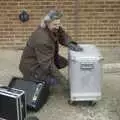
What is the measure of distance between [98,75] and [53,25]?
0.88m

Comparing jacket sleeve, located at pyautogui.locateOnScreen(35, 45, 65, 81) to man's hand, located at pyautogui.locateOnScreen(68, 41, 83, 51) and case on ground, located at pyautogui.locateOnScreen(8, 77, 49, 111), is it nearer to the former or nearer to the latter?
case on ground, located at pyautogui.locateOnScreen(8, 77, 49, 111)

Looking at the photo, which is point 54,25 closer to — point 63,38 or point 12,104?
point 63,38

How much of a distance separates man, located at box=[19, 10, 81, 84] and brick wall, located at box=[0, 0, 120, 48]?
5.45ft

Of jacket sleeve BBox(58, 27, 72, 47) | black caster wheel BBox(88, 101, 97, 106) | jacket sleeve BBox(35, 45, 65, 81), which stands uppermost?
jacket sleeve BBox(58, 27, 72, 47)

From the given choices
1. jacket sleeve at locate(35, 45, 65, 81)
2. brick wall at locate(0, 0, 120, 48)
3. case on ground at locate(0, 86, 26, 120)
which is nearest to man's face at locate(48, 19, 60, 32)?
jacket sleeve at locate(35, 45, 65, 81)

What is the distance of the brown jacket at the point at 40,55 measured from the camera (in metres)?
6.33

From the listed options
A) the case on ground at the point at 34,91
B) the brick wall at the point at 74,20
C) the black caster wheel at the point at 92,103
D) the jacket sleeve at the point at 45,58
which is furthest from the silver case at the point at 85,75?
the brick wall at the point at 74,20

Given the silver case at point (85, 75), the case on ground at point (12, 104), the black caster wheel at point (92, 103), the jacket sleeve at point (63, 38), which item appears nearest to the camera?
the case on ground at point (12, 104)

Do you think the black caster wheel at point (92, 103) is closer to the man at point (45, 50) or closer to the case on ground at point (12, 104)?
the man at point (45, 50)

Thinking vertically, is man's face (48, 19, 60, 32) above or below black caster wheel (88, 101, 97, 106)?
above

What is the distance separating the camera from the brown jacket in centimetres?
633

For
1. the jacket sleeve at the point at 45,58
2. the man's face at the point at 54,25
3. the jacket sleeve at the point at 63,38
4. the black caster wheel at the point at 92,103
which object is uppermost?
the man's face at the point at 54,25

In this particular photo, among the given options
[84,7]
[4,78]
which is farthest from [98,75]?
[84,7]

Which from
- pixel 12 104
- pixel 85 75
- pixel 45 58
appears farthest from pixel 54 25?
pixel 12 104
